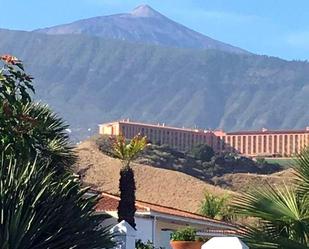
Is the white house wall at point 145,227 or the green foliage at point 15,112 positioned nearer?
the green foliage at point 15,112

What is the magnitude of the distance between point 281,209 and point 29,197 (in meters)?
2.98

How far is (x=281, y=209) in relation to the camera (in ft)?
37.6

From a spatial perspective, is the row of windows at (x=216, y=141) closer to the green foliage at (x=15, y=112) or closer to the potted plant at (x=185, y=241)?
the potted plant at (x=185, y=241)

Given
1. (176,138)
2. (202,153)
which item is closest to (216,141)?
(176,138)

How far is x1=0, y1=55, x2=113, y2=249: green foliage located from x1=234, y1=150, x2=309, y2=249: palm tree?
2.10 metres

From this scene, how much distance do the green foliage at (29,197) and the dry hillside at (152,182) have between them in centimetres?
6245

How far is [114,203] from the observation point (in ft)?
109

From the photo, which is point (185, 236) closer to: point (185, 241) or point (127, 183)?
point (185, 241)

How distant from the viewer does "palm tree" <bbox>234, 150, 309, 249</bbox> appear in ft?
37.0

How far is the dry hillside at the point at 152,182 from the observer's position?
80750 mm

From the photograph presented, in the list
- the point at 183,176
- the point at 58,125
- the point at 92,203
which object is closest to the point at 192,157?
the point at 183,176

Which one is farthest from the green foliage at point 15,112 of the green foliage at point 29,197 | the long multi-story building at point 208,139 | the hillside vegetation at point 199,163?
the long multi-story building at point 208,139

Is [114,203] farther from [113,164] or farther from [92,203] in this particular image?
[113,164]

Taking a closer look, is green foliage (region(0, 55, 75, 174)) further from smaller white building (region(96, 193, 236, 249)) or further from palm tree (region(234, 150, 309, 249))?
smaller white building (region(96, 193, 236, 249))
